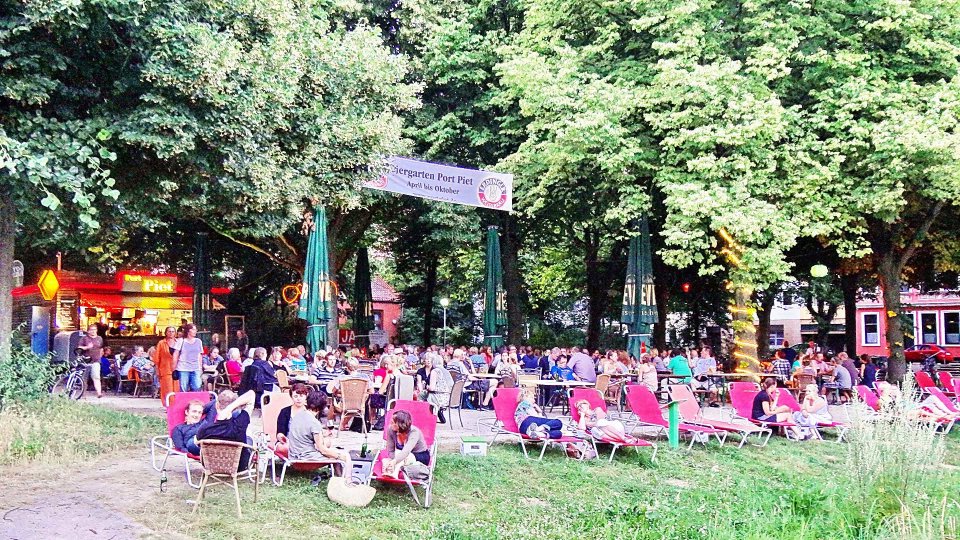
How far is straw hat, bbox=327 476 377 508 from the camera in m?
8.01

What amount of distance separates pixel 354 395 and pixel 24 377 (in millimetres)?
4212

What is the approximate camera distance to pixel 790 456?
12055mm

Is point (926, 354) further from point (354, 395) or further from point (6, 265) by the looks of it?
point (6, 265)

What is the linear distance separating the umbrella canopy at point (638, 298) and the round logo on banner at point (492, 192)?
10.9 ft

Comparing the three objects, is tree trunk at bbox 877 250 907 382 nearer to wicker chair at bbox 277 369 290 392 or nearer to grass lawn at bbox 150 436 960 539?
grass lawn at bbox 150 436 960 539

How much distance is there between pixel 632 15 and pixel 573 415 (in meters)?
12.6

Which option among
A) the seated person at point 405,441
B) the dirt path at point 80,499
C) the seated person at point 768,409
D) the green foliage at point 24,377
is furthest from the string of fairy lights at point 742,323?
the green foliage at point 24,377

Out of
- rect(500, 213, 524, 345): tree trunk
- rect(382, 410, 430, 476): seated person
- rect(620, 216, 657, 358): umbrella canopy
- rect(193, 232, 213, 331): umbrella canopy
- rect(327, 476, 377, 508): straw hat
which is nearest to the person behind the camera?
rect(327, 476, 377, 508): straw hat

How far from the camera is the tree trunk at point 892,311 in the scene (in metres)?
20.4

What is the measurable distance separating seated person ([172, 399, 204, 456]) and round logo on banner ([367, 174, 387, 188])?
311 inches

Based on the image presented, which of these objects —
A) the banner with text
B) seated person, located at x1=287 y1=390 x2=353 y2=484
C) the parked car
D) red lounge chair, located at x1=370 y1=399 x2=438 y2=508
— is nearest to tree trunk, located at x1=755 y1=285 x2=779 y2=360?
the parked car

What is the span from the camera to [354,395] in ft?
39.5

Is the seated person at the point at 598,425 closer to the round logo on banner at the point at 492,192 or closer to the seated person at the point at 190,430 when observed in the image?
the seated person at the point at 190,430

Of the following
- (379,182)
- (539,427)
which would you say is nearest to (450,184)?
(379,182)
